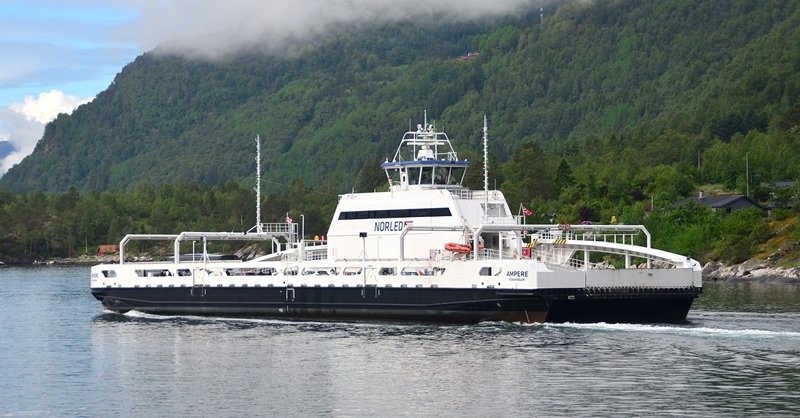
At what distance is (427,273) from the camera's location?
193 ft

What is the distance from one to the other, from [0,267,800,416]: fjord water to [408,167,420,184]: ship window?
8.95 metres

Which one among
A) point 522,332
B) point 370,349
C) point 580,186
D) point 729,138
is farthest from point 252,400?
point 729,138

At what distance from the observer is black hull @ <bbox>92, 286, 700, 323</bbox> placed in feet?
182

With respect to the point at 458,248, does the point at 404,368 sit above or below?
below

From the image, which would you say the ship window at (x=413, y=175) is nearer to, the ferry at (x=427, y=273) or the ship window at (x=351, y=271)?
the ferry at (x=427, y=273)

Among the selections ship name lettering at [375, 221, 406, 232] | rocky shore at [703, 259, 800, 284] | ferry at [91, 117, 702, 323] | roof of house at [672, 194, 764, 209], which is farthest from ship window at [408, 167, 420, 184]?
roof of house at [672, 194, 764, 209]

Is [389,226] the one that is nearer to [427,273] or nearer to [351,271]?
[351,271]

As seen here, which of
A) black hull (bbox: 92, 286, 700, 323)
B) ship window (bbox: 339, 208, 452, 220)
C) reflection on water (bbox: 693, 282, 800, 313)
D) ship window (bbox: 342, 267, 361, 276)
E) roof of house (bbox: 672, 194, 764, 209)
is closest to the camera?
black hull (bbox: 92, 286, 700, 323)

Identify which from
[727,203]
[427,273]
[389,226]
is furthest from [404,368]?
[727,203]

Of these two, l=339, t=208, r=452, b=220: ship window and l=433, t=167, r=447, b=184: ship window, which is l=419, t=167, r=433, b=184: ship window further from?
l=339, t=208, r=452, b=220: ship window

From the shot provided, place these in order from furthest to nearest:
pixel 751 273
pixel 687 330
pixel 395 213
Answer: pixel 751 273 < pixel 395 213 < pixel 687 330

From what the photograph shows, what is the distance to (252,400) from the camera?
1603 inches

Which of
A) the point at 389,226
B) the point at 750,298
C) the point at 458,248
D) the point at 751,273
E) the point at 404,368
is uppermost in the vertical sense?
the point at 389,226

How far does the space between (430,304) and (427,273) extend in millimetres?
1521
